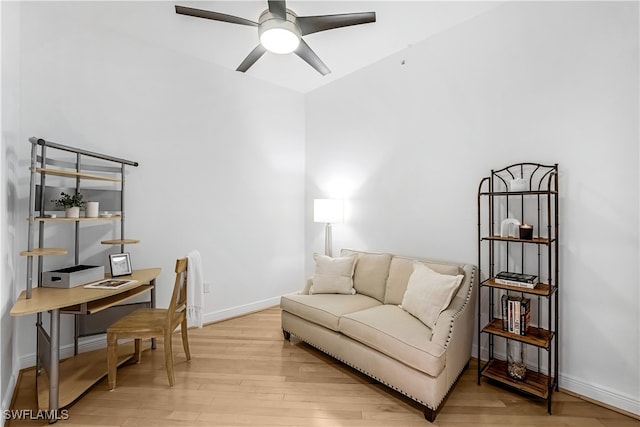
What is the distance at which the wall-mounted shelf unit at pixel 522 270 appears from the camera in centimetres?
217

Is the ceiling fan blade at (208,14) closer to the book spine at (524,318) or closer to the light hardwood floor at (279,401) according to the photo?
the light hardwood floor at (279,401)

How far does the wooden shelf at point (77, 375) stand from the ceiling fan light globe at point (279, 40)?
278cm

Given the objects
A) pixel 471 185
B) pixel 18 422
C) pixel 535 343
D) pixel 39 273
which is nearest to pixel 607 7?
pixel 471 185

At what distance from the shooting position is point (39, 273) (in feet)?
7.70

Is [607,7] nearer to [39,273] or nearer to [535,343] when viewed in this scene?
[535,343]

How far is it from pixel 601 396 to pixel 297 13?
3.62 metres

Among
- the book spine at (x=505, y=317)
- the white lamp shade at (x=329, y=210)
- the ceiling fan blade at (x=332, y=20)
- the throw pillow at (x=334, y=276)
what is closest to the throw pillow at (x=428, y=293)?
the book spine at (x=505, y=317)

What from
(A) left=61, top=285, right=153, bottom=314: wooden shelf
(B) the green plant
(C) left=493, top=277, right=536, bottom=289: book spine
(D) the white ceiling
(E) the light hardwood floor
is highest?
(D) the white ceiling

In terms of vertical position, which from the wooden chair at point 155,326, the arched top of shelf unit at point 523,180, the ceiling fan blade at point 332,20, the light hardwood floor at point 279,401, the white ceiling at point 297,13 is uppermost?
the white ceiling at point 297,13

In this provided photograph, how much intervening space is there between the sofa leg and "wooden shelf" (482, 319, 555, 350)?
2.33 ft

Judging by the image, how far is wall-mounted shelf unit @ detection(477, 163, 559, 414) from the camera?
2168 mm

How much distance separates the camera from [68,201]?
2385 mm

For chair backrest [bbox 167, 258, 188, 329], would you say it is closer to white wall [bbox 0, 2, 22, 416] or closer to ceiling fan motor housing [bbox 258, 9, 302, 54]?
white wall [bbox 0, 2, 22, 416]

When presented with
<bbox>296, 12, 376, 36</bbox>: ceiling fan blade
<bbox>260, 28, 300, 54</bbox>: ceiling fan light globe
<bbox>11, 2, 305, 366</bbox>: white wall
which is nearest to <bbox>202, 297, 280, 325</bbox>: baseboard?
<bbox>11, 2, 305, 366</bbox>: white wall
